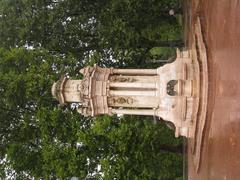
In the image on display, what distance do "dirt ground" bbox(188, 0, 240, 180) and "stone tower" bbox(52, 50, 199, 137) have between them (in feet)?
4.73

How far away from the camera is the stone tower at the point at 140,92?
18.5 meters

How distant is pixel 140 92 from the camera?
19.0 m

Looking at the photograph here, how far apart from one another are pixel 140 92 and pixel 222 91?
17.8ft

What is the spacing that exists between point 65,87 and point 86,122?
8306 millimetres

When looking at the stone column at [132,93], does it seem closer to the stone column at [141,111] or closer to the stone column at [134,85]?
the stone column at [134,85]

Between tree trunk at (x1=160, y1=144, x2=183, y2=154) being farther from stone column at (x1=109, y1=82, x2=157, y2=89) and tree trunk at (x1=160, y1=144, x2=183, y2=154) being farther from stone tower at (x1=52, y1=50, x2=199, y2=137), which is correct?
Result: stone column at (x1=109, y1=82, x2=157, y2=89)

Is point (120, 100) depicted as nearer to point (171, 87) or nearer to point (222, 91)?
point (171, 87)

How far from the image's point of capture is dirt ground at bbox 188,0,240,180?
40.6ft

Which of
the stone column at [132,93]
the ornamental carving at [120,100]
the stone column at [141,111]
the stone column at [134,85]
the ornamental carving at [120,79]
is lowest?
the stone column at [141,111]

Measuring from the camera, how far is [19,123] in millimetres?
27750

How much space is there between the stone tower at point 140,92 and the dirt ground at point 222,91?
1.44 meters

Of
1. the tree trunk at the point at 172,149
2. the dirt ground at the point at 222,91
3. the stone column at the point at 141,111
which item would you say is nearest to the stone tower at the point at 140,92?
the stone column at the point at 141,111

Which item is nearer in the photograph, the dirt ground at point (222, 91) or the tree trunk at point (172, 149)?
the dirt ground at point (222, 91)

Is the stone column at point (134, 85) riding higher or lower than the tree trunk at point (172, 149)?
higher
